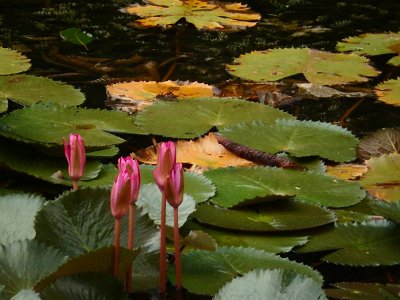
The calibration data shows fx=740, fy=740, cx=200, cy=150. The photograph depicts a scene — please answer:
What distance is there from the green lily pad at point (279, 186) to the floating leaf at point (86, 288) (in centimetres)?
44

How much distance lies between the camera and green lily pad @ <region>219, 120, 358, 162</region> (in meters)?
1.41

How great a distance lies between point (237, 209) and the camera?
115 centimetres

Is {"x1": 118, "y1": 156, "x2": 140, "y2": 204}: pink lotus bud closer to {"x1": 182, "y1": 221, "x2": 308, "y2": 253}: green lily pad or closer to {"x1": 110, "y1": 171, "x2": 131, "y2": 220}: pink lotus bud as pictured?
{"x1": 110, "y1": 171, "x2": 131, "y2": 220}: pink lotus bud

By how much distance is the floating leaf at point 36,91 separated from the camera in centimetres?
162

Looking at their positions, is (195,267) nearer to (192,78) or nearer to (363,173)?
(363,173)

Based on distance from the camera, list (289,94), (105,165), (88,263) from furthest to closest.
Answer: (289,94) < (105,165) < (88,263)

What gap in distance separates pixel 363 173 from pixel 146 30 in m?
1.24

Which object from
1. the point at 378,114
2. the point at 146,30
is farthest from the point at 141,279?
the point at 146,30

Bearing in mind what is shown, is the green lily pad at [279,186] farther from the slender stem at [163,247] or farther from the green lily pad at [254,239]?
the slender stem at [163,247]

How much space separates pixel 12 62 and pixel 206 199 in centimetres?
94

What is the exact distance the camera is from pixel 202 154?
142 centimetres

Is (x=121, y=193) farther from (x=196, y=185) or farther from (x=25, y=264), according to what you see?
(x=196, y=185)

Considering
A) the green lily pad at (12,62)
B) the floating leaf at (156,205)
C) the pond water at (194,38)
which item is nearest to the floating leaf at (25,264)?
the floating leaf at (156,205)

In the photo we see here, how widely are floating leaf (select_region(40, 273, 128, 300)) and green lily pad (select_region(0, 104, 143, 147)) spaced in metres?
0.57
